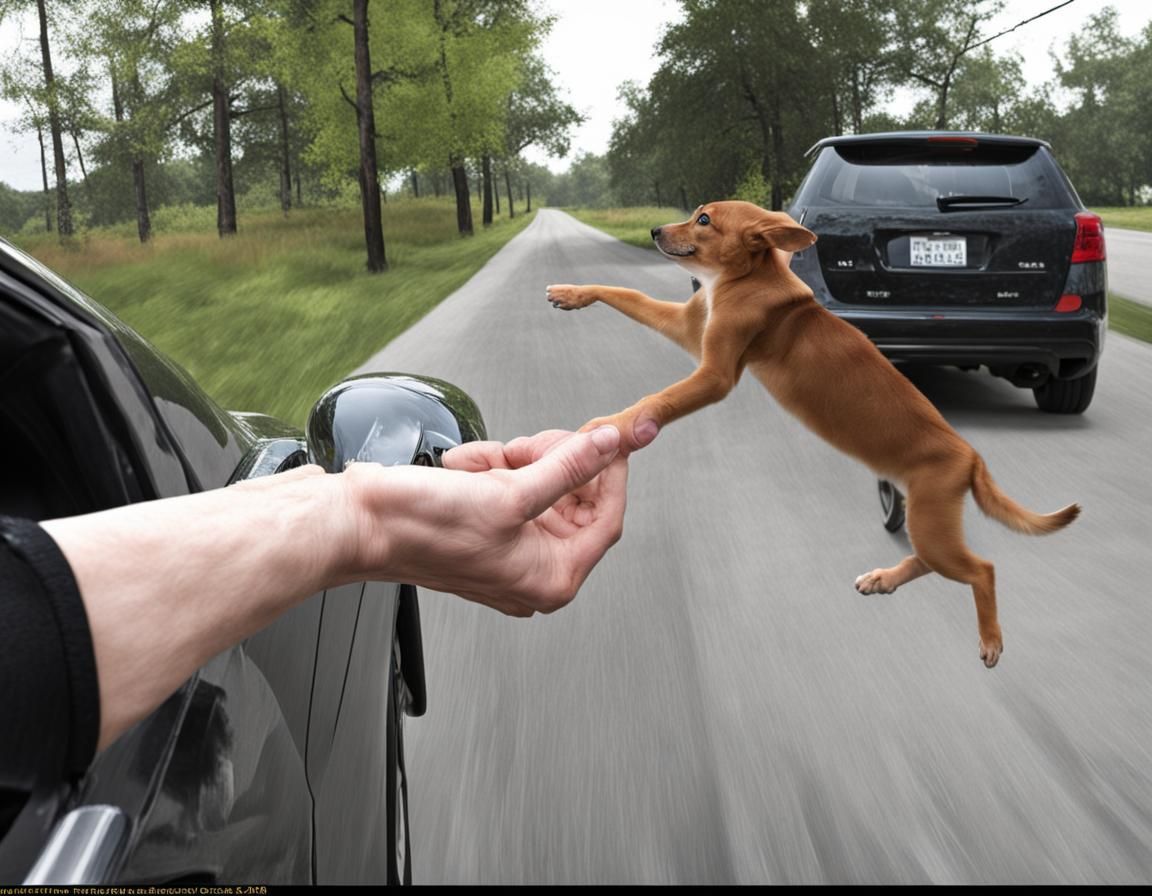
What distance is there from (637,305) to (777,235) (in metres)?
0.49

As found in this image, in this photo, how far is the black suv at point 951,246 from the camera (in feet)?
6.02

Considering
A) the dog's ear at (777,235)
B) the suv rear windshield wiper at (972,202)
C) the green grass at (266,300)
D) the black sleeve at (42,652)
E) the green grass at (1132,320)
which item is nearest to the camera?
the black sleeve at (42,652)

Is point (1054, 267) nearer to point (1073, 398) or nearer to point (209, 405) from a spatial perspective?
point (209, 405)

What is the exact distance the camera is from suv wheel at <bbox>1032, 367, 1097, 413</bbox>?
5209 mm

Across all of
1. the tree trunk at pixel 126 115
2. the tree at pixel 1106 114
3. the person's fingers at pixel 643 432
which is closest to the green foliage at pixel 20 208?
the tree trunk at pixel 126 115

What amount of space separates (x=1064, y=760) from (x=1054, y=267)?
1434mm

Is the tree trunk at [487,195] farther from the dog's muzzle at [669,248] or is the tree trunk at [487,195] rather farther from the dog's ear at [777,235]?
the dog's ear at [777,235]

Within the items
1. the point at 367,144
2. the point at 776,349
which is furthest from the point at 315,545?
the point at 367,144

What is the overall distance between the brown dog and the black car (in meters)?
0.60

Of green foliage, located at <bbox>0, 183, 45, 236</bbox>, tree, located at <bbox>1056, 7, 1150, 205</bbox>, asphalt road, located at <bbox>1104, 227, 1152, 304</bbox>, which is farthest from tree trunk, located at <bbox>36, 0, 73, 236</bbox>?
tree, located at <bbox>1056, 7, 1150, 205</bbox>

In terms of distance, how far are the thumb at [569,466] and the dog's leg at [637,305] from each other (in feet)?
0.96

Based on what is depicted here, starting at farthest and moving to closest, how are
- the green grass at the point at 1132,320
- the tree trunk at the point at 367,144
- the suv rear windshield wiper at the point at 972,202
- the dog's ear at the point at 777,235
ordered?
the tree trunk at the point at 367,144
the green grass at the point at 1132,320
the suv rear windshield wiper at the point at 972,202
the dog's ear at the point at 777,235

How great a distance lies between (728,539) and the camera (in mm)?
4332

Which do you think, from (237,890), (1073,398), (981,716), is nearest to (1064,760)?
(981,716)
